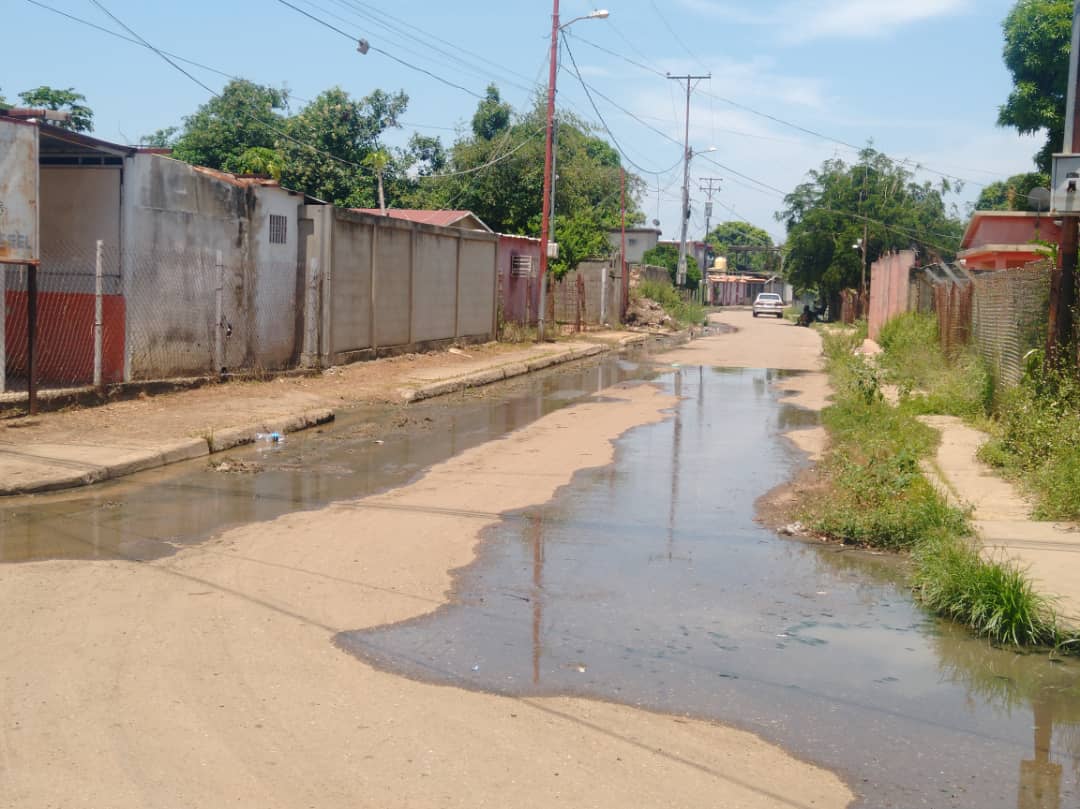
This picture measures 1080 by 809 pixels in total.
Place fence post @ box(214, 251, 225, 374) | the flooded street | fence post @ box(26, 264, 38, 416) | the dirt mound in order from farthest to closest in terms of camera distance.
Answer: the dirt mound < fence post @ box(214, 251, 225, 374) < fence post @ box(26, 264, 38, 416) < the flooded street

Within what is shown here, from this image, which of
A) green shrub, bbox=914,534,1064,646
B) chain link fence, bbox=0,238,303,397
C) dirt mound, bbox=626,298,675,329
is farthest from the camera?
dirt mound, bbox=626,298,675,329

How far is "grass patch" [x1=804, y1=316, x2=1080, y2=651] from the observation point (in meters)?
6.38

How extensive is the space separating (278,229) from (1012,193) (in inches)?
1224

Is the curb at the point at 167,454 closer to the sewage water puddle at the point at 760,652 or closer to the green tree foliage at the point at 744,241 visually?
the sewage water puddle at the point at 760,652

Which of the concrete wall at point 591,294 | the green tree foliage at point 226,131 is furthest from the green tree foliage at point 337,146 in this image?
the concrete wall at point 591,294

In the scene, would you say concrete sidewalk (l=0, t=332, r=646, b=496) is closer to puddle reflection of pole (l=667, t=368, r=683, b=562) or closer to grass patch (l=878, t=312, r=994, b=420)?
puddle reflection of pole (l=667, t=368, r=683, b=562)

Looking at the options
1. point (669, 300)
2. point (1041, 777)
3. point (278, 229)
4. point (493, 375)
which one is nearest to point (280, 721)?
point (1041, 777)

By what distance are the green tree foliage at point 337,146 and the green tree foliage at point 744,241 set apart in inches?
3700

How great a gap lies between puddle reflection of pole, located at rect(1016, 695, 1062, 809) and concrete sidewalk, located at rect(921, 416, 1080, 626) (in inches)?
56.4

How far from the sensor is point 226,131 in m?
43.0

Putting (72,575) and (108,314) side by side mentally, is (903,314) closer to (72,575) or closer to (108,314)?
(108,314)

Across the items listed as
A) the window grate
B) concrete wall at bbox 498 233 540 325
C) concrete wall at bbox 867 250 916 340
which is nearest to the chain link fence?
the window grate

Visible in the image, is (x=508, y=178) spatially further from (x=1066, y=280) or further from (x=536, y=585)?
(x=536, y=585)

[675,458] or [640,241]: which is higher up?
[640,241]
